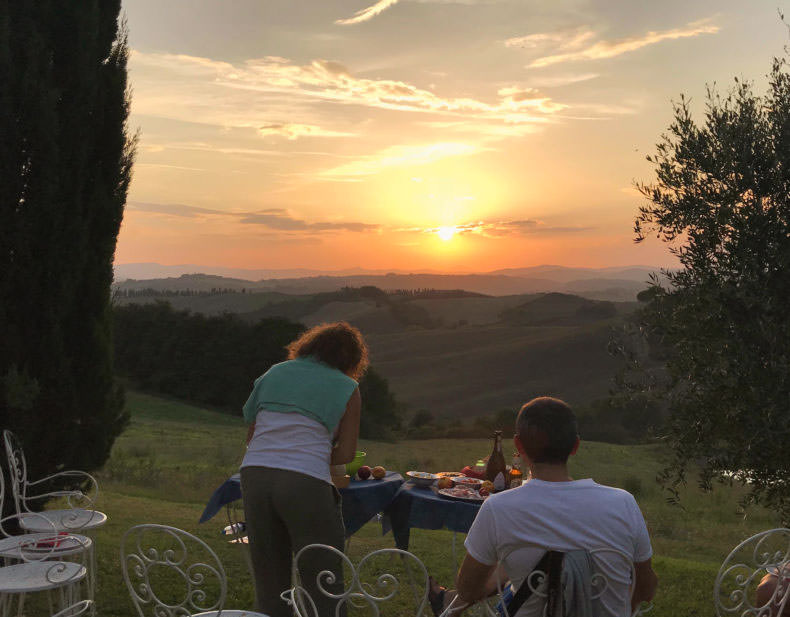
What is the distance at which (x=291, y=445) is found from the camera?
4.09 meters

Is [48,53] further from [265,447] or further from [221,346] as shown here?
[221,346]

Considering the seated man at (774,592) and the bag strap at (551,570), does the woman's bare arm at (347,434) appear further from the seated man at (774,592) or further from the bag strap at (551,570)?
the seated man at (774,592)

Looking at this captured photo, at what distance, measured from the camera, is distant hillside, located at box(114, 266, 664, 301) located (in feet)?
344

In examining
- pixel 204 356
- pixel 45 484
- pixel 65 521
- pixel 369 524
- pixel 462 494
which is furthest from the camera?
pixel 204 356

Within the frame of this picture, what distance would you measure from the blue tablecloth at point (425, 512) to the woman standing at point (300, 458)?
749mm

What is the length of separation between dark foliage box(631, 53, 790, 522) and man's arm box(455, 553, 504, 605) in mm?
3985

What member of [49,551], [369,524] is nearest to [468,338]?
[369,524]

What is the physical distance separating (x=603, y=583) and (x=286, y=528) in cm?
214

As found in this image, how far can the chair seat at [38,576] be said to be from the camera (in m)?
3.96

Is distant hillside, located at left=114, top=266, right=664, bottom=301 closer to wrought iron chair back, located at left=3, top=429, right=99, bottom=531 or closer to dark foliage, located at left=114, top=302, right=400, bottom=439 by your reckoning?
dark foliage, located at left=114, top=302, right=400, bottom=439

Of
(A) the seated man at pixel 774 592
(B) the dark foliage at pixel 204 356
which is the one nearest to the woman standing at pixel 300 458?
(A) the seated man at pixel 774 592

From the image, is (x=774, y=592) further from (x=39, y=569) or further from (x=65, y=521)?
(x=65, y=521)

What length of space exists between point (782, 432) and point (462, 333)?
73.8 meters

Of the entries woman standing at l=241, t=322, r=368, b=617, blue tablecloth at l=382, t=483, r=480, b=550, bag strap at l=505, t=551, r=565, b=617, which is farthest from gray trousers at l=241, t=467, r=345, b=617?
bag strap at l=505, t=551, r=565, b=617
